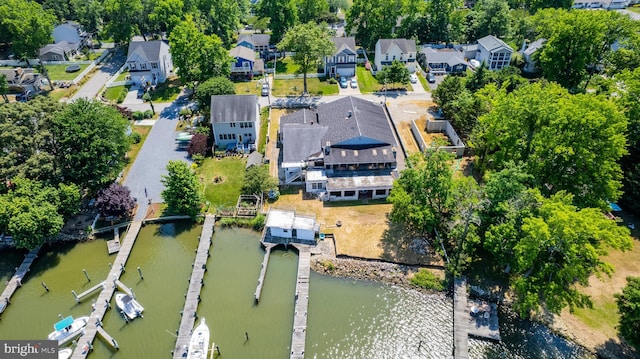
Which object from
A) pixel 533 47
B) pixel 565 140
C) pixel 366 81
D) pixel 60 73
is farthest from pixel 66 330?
pixel 533 47

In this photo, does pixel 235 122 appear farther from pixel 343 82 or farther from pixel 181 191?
pixel 343 82

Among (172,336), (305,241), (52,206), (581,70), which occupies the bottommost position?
(172,336)

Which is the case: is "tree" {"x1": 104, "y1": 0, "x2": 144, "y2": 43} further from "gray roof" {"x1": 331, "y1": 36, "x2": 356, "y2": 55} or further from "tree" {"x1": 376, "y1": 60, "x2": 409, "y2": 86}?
"tree" {"x1": 376, "y1": 60, "x2": 409, "y2": 86}

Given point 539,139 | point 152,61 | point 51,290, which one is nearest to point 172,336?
point 51,290

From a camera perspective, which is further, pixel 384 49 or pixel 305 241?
pixel 384 49

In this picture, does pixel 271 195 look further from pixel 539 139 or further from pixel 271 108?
pixel 539 139

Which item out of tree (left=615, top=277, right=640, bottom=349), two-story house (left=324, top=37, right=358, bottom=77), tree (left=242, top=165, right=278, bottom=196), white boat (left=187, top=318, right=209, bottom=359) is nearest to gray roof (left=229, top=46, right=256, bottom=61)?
two-story house (left=324, top=37, right=358, bottom=77)

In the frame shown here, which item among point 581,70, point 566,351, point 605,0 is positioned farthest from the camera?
point 605,0
